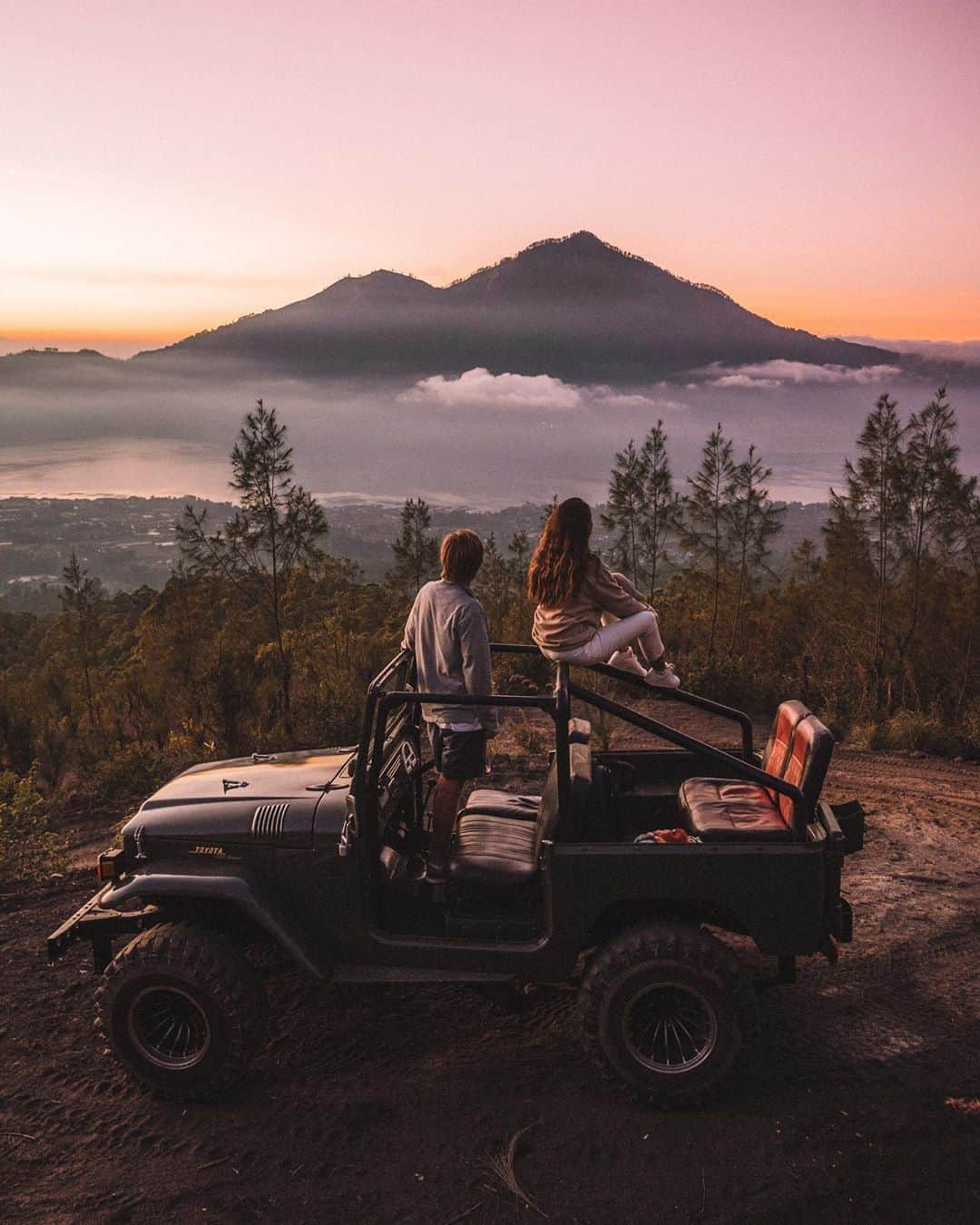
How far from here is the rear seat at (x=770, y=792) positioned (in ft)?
15.8

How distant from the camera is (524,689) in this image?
57.4ft

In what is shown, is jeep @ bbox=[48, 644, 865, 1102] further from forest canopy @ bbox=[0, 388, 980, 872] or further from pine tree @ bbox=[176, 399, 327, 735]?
pine tree @ bbox=[176, 399, 327, 735]

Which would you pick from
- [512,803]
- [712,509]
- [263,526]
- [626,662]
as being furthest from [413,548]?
[626,662]

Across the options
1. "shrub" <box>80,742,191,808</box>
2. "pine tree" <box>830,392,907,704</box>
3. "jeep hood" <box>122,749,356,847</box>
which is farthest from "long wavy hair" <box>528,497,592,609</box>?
"pine tree" <box>830,392,907,704</box>

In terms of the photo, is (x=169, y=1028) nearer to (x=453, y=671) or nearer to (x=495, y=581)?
(x=453, y=671)

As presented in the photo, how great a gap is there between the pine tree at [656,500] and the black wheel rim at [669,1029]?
3432 centimetres

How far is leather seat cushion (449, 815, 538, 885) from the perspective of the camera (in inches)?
197

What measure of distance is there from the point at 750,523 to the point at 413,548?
48.6ft

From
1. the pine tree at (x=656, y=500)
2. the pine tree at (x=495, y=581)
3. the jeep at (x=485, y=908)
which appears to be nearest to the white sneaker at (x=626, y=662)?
the jeep at (x=485, y=908)

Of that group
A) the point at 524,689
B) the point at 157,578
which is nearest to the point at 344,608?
the point at 524,689

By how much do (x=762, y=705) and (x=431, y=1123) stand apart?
13.7m

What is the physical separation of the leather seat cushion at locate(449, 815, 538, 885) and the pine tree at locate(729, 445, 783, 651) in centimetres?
3727

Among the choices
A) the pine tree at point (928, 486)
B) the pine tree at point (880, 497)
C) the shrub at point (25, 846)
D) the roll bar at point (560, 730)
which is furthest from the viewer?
the pine tree at point (880, 497)

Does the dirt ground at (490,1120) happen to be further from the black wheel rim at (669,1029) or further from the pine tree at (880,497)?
the pine tree at (880,497)
